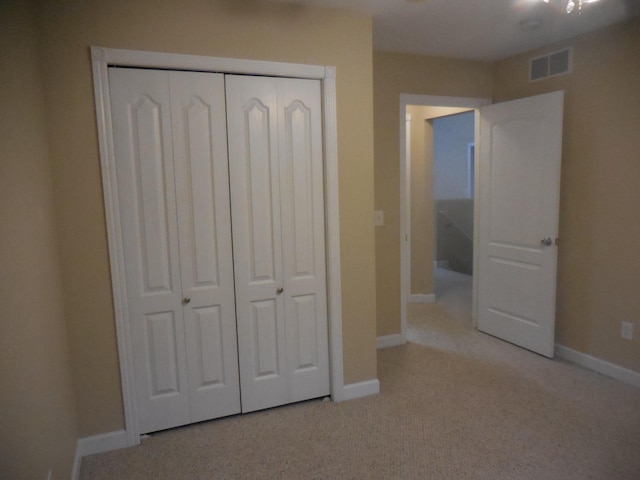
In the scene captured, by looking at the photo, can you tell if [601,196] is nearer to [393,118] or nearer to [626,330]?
[626,330]

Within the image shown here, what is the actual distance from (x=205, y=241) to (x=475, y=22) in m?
2.30

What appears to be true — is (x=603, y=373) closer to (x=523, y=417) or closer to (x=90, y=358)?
(x=523, y=417)

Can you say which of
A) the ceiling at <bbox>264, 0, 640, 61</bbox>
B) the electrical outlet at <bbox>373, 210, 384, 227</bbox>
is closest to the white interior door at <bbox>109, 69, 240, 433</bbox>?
the ceiling at <bbox>264, 0, 640, 61</bbox>

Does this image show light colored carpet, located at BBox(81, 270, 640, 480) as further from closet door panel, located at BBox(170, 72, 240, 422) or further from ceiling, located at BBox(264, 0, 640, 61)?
ceiling, located at BBox(264, 0, 640, 61)

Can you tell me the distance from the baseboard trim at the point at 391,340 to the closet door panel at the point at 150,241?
5.85ft

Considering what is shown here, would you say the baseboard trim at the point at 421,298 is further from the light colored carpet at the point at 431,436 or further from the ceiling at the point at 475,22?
the ceiling at the point at 475,22

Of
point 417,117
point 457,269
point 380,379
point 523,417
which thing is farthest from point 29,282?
point 457,269

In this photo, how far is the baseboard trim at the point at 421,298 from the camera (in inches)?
198

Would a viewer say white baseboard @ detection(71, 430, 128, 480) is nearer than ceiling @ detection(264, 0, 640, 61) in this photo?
Yes

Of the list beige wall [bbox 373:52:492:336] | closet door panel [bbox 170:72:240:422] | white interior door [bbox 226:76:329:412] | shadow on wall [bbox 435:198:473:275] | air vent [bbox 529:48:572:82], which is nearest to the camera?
closet door panel [bbox 170:72:240:422]

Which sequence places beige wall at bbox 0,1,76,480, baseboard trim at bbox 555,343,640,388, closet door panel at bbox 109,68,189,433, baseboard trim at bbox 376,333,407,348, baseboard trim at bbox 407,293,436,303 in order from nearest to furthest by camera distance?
beige wall at bbox 0,1,76,480
closet door panel at bbox 109,68,189,433
baseboard trim at bbox 555,343,640,388
baseboard trim at bbox 376,333,407,348
baseboard trim at bbox 407,293,436,303

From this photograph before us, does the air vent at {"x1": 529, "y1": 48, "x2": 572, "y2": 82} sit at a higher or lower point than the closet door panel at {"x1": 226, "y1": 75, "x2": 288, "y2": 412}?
higher

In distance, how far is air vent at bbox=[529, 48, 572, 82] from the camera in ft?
10.5

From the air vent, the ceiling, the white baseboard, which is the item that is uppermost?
the ceiling
